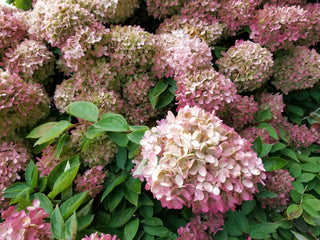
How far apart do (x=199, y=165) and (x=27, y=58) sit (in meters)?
0.72

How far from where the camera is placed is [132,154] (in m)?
0.78

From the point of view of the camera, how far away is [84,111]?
2.59 ft

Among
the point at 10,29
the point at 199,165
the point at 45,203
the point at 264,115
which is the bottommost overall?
the point at 45,203

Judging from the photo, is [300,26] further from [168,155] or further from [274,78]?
[168,155]

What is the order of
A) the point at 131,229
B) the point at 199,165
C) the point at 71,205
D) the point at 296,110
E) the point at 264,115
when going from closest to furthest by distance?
the point at 199,165, the point at 71,205, the point at 131,229, the point at 264,115, the point at 296,110

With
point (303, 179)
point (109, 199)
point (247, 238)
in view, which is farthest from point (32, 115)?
point (303, 179)

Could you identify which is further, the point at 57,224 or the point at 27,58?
the point at 27,58

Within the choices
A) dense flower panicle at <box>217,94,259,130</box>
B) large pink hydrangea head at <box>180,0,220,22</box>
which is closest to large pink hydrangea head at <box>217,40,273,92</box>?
dense flower panicle at <box>217,94,259,130</box>

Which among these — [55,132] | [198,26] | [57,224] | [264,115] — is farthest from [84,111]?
[264,115]

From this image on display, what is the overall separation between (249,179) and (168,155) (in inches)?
7.4

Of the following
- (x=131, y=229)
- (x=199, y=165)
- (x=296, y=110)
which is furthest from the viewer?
(x=296, y=110)

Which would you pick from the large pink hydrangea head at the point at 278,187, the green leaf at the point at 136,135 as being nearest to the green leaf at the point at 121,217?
the green leaf at the point at 136,135

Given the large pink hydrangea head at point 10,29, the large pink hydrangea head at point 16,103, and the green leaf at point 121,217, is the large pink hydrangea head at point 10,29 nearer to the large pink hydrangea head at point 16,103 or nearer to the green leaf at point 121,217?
the large pink hydrangea head at point 16,103

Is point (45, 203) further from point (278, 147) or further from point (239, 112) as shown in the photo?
point (278, 147)
